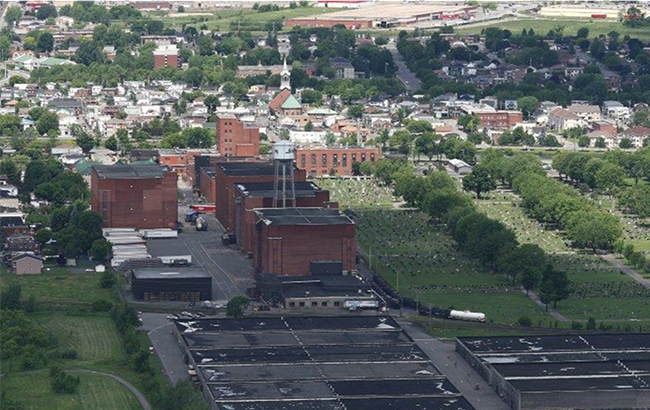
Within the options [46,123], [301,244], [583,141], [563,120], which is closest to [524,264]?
[301,244]

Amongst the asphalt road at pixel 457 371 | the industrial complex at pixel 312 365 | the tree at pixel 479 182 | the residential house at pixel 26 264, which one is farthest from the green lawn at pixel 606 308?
the tree at pixel 479 182

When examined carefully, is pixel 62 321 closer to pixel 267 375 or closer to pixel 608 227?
pixel 267 375

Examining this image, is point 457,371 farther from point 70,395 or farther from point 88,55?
point 88,55

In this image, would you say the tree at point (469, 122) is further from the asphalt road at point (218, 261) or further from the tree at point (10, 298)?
the tree at point (10, 298)

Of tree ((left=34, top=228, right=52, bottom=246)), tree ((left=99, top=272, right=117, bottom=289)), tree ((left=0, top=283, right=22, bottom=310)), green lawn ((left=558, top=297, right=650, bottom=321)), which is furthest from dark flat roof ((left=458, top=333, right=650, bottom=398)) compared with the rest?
tree ((left=34, top=228, right=52, bottom=246))

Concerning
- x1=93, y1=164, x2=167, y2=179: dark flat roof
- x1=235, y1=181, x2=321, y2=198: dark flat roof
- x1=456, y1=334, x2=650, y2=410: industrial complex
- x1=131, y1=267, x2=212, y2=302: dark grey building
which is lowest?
x1=131, y1=267, x2=212, y2=302: dark grey building

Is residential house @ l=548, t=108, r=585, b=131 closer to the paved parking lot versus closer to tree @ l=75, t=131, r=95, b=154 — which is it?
tree @ l=75, t=131, r=95, b=154
